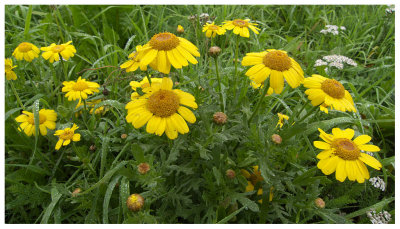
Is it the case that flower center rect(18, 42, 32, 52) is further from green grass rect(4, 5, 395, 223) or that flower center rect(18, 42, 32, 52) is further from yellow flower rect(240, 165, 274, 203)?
yellow flower rect(240, 165, 274, 203)

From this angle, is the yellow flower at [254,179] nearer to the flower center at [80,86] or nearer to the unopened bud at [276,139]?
the unopened bud at [276,139]

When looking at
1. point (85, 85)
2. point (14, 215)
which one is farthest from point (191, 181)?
point (14, 215)

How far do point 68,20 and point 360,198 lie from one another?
10.3ft

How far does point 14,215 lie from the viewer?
6.18 ft

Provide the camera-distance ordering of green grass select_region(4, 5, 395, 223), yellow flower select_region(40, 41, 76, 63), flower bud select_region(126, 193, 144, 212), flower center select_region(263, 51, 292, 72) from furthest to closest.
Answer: yellow flower select_region(40, 41, 76, 63) < green grass select_region(4, 5, 395, 223) < flower center select_region(263, 51, 292, 72) < flower bud select_region(126, 193, 144, 212)

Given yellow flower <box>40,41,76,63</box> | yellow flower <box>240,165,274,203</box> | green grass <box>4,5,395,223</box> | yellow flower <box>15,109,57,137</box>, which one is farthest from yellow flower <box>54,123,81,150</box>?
yellow flower <box>240,165,274,203</box>

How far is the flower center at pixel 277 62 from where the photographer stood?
136 centimetres

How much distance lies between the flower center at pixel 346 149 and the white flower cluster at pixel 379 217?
50cm

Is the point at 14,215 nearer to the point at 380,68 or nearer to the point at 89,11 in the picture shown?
the point at 89,11

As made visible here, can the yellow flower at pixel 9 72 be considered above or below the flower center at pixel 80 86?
above

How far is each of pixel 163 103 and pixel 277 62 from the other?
1.71 feet

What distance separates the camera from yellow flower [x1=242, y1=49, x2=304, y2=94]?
1.34 meters

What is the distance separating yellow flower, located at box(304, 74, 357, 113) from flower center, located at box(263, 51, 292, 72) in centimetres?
14

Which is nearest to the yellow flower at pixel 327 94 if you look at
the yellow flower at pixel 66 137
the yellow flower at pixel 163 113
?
the yellow flower at pixel 163 113
